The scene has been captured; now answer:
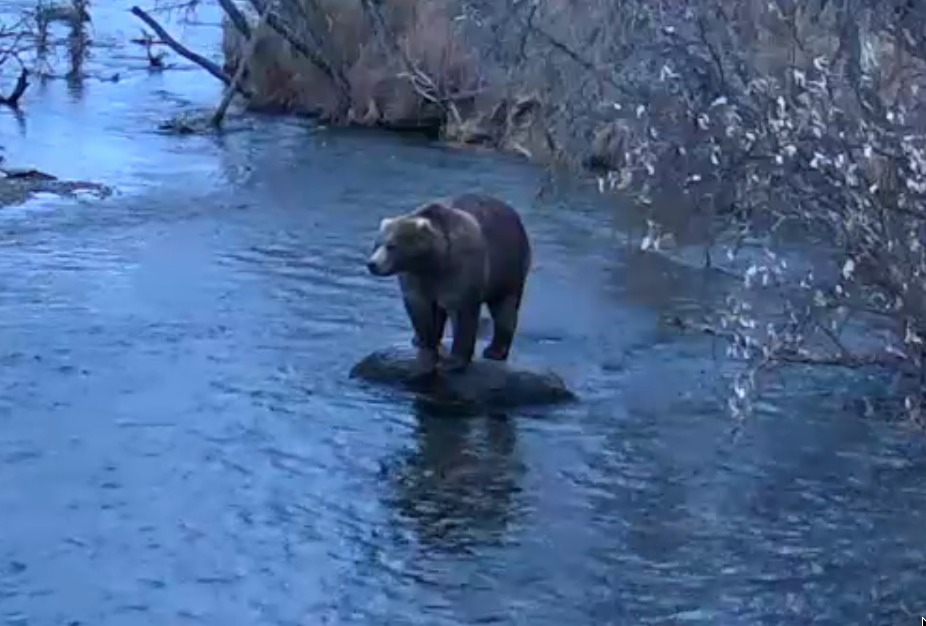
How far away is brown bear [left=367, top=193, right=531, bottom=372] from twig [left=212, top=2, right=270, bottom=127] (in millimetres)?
14181

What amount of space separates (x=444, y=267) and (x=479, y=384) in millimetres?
713

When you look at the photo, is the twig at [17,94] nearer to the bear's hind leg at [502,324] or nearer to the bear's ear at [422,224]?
the bear's hind leg at [502,324]

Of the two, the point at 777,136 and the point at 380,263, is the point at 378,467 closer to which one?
the point at 380,263

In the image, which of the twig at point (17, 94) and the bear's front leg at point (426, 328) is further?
the twig at point (17, 94)

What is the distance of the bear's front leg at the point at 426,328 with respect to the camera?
39.7 ft

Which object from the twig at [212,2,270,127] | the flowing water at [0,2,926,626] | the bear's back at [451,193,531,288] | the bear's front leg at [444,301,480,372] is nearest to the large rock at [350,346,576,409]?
the bear's front leg at [444,301,480,372]

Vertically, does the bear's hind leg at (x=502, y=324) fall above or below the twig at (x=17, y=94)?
above

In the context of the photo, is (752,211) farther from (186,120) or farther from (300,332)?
(186,120)

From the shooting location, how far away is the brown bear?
12.0m

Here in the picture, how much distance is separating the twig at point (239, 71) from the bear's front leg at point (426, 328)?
47.3 feet

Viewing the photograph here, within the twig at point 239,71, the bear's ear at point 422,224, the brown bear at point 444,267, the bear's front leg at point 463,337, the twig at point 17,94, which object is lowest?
the twig at point 17,94

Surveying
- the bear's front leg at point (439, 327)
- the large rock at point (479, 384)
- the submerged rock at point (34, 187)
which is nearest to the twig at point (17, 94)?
the submerged rock at point (34, 187)

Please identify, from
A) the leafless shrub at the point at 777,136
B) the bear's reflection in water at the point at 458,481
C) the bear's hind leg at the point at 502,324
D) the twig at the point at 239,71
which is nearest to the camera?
the leafless shrub at the point at 777,136

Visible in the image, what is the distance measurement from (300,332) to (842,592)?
5.72 metres
